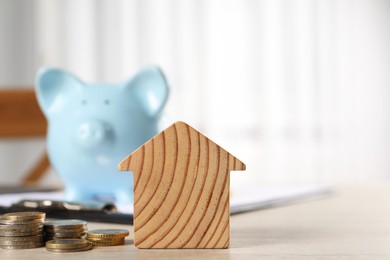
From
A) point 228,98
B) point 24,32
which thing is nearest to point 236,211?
point 228,98

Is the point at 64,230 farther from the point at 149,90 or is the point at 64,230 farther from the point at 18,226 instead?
the point at 149,90

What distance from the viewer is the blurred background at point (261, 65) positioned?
10.7 feet

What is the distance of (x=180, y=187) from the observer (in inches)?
25.3

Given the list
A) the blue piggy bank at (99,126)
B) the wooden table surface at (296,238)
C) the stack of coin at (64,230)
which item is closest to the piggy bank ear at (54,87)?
the blue piggy bank at (99,126)

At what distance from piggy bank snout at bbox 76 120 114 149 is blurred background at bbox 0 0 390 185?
2.28 metres

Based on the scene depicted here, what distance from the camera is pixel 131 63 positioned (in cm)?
332

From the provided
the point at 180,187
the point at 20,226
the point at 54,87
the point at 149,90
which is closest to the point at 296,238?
the point at 180,187

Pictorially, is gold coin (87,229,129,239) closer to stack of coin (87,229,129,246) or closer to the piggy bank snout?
stack of coin (87,229,129,246)

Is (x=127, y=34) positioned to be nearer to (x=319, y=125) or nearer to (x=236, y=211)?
(x=319, y=125)

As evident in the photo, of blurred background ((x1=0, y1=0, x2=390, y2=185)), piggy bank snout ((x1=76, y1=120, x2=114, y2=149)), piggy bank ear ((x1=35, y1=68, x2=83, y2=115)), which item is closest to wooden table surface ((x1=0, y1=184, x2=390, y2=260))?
piggy bank snout ((x1=76, y1=120, x2=114, y2=149))

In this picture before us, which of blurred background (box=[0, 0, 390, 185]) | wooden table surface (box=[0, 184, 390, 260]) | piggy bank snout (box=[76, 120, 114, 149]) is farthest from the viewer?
blurred background (box=[0, 0, 390, 185])

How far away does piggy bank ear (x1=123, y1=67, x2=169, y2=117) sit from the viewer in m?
1.04

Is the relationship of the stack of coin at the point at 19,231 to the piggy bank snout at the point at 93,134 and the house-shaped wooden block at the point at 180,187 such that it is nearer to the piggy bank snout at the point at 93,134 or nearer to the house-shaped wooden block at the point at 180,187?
the house-shaped wooden block at the point at 180,187

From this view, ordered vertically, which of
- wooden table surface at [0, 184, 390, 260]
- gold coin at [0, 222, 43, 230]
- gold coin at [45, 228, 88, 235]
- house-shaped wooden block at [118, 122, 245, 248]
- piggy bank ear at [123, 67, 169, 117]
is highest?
piggy bank ear at [123, 67, 169, 117]
